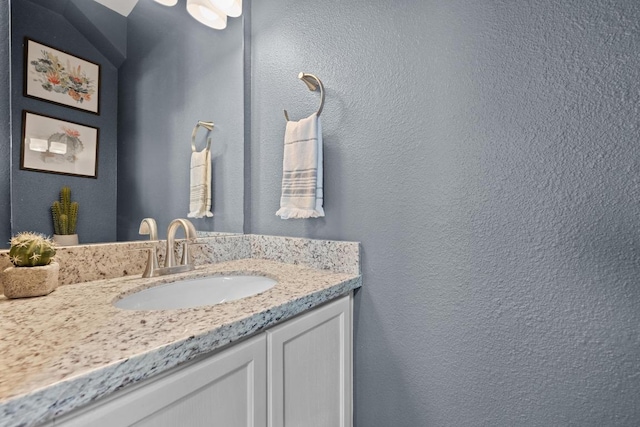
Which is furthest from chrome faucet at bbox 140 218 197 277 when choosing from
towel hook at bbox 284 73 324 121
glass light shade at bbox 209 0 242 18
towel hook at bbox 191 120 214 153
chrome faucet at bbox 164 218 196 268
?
glass light shade at bbox 209 0 242 18

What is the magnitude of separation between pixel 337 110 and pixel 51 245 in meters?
0.97

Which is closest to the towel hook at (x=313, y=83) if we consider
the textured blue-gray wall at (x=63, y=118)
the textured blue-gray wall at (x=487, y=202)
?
the textured blue-gray wall at (x=487, y=202)

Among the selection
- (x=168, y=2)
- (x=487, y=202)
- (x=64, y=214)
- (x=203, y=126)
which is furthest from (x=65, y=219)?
(x=487, y=202)

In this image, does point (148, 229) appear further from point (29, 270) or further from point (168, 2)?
point (168, 2)

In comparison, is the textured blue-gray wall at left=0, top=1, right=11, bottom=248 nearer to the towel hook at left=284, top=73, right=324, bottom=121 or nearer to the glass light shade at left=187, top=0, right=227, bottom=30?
the glass light shade at left=187, top=0, right=227, bottom=30

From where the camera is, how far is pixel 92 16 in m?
0.92

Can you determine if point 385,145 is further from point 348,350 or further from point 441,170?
point 348,350

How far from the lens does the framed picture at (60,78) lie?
2.66 feet

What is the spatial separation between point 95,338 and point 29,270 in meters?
0.40

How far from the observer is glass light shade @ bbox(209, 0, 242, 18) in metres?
1.30

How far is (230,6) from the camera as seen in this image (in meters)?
1.32

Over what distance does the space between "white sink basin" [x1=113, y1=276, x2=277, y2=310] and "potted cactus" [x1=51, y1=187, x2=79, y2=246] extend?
0.27m

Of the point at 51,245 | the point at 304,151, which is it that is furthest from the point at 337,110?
the point at 51,245

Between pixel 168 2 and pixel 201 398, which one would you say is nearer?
pixel 201 398
